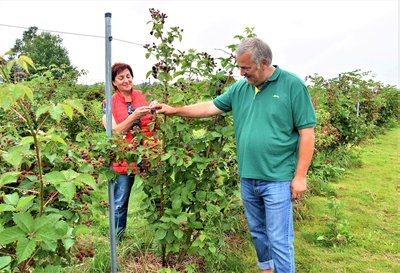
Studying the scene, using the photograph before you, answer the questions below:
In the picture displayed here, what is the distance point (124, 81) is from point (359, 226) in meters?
3.28

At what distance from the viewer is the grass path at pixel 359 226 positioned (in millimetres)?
3650

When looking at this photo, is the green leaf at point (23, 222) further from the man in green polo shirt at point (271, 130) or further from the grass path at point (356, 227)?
the grass path at point (356, 227)

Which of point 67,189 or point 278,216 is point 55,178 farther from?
point 278,216

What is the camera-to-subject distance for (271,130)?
7.97ft

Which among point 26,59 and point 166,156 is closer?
point 26,59

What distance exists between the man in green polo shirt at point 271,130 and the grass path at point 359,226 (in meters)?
1.27

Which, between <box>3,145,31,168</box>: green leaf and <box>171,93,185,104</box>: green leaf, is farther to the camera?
<box>171,93,185,104</box>: green leaf

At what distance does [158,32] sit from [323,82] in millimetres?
5801

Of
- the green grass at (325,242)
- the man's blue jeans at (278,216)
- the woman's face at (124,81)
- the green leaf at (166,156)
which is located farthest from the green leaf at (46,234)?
the woman's face at (124,81)

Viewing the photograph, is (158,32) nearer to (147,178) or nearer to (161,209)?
(147,178)

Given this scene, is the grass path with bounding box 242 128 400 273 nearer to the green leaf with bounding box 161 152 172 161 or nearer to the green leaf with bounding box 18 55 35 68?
the green leaf with bounding box 161 152 172 161

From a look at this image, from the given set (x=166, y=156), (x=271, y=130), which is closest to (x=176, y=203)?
(x=166, y=156)

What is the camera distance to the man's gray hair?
2.31 metres

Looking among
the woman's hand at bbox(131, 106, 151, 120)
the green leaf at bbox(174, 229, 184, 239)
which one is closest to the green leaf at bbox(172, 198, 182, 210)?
the green leaf at bbox(174, 229, 184, 239)
